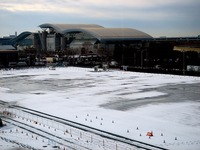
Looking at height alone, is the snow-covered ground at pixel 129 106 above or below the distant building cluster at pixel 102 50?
below

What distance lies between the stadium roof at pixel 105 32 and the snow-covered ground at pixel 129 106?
174ft

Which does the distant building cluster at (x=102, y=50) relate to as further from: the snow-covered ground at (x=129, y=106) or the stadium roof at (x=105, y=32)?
the snow-covered ground at (x=129, y=106)

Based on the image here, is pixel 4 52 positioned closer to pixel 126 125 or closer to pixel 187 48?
pixel 187 48

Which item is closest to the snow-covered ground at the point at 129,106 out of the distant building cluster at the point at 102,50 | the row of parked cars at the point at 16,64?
the distant building cluster at the point at 102,50

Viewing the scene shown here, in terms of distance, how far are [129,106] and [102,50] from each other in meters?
56.7

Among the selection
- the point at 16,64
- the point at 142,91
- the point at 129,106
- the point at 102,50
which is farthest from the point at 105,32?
the point at 129,106

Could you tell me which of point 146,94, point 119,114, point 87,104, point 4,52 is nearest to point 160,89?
point 146,94

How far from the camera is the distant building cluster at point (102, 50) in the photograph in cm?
5156

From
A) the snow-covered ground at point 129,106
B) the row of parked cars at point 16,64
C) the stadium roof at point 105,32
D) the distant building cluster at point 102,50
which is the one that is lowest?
the snow-covered ground at point 129,106

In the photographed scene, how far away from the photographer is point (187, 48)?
5444 centimetres

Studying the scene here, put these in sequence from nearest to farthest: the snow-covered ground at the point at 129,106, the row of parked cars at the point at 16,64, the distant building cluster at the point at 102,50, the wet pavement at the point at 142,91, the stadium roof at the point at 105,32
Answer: the snow-covered ground at the point at 129,106, the wet pavement at the point at 142,91, the distant building cluster at the point at 102,50, the row of parked cars at the point at 16,64, the stadium roof at the point at 105,32

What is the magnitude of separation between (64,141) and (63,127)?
2356 mm

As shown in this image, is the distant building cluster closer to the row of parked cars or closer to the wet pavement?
the row of parked cars

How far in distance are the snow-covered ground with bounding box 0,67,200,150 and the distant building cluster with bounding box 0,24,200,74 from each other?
1449 cm
